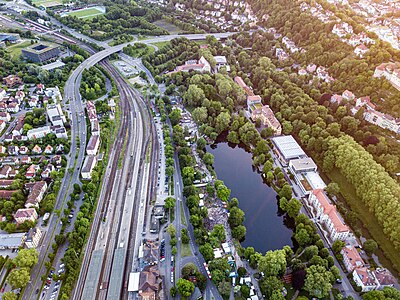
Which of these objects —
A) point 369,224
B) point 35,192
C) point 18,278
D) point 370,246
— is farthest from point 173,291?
point 369,224

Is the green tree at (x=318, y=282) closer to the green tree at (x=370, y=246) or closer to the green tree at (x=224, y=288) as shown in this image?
the green tree at (x=370, y=246)

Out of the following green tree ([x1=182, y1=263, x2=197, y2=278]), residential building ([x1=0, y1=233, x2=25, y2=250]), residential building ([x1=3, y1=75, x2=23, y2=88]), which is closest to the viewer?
green tree ([x1=182, y1=263, x2=197, y2=278])

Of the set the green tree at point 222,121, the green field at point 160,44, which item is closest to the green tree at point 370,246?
the green tree at point 222,121

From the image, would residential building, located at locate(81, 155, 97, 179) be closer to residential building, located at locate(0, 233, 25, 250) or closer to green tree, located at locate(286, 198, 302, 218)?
residential building, located at locate(0, 233, 25, 250)

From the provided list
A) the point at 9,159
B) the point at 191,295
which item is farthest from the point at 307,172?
the point at 9,159

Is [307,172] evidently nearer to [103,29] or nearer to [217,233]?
[217,233]

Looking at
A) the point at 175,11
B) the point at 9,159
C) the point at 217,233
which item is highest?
the point at 175,11

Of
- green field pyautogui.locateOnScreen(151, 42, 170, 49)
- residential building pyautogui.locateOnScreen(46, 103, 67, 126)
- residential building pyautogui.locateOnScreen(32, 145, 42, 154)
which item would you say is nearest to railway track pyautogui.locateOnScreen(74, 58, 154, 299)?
residential building pyautogui.locateOnScreen(46, 103, 67, 126)
